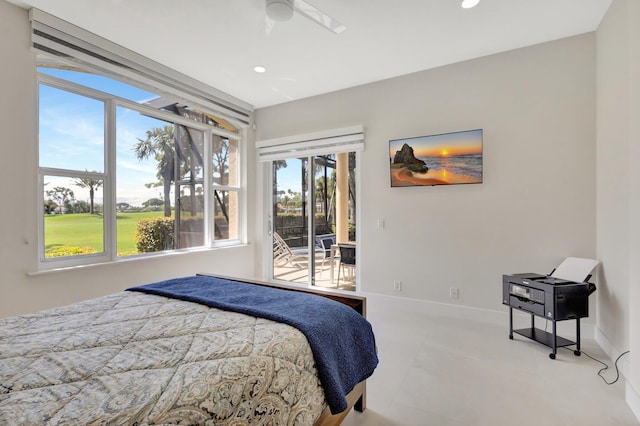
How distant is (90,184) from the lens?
295 cm

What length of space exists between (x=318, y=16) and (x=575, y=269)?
301 centimetres

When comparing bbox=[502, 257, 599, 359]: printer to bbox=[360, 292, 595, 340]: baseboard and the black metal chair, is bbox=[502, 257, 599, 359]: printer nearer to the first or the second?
bbox=[360, 292, 595, 340]: baseboard

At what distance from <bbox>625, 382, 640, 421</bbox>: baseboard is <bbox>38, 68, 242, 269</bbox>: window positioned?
4.15 m

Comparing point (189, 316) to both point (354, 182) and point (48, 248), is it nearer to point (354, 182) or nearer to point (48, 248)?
point (48, 248)

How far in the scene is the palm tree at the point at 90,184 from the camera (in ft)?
9.43

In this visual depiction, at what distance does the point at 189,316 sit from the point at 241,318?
27 centimetres

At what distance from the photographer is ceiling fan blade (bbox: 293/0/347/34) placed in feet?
7.56

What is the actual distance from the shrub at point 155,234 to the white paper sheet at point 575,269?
160 inches

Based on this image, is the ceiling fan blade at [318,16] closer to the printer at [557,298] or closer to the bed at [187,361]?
the bed at [187,361]

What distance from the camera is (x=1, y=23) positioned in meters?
2.33

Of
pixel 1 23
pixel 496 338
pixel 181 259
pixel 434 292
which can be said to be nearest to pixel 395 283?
pixel 434 292

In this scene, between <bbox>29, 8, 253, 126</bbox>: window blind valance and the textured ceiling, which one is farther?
<bbox>29, 8, 253, 126</bbox>: window blind valance

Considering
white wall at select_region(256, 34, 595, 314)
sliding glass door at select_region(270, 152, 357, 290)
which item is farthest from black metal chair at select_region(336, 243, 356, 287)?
white wall at select_region(256, 34, 595, 314)

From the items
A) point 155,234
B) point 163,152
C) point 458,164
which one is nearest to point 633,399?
point 458,164
